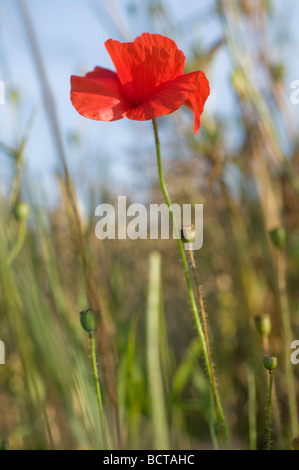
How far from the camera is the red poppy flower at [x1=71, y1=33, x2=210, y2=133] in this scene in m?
0.32

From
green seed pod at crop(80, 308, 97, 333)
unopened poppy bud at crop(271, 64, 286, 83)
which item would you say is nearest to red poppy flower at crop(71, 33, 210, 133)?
green seed pod at crop(80, 308, 97, 333)

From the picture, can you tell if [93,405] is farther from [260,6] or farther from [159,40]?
[260,6]

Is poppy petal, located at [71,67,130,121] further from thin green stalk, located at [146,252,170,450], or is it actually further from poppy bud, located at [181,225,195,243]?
thin green stalk, located at [146,252,170,450]

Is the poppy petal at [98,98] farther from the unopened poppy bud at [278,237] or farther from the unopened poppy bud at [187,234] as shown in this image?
the unopened poppy bud at [278,237]

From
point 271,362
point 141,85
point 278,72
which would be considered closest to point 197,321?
point 271,362

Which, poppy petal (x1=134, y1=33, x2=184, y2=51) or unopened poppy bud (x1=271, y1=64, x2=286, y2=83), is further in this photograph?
unopened poppy bud (x1=271, y1=64, x2=286, y2=83)

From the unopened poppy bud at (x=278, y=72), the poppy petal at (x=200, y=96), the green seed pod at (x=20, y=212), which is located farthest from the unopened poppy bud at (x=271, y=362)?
the unopened poppy bud at (x=278, y=72)

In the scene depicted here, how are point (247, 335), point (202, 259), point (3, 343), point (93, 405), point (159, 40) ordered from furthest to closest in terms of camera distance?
point (202, 259), point (247, 335), point (3, 343), point (93, 405), point (159, 40)

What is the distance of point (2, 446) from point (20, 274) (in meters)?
0.20

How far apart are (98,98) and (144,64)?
0.04m

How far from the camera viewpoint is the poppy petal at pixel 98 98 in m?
0.33

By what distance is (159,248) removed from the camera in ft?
3.34
